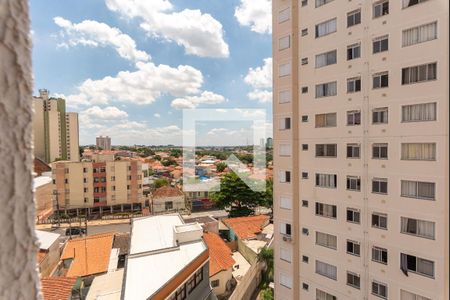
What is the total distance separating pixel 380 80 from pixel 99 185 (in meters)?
25.7

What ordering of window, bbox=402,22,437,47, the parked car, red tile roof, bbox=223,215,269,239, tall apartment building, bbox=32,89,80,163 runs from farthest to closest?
tall apartment building, bbox=32,89,80,163, the parked car, red tile roof, bbox=223,215,269,239, window, bbox=402,22,437,47

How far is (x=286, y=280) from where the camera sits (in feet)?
28.0

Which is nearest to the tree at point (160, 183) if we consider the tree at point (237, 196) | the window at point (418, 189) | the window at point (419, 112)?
the tree at point (237, 196)

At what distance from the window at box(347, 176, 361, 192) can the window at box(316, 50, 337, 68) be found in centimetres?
328

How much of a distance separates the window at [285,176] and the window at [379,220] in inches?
101

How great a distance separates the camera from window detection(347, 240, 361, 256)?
6.92 meters

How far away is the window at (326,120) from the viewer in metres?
7.31

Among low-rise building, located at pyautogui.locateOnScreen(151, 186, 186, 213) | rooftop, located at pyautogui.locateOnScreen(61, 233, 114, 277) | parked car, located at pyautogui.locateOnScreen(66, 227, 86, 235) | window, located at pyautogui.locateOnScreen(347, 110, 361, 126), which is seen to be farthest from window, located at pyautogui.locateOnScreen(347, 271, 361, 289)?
low-rise building, located at pyautogui.locateOnScreen(151, 186, 186, 213)

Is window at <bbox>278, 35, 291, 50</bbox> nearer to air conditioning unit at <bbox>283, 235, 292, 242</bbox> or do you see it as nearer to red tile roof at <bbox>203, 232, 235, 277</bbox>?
air conditioning unit at <bbox>283, 235, 292, 242</bbox>

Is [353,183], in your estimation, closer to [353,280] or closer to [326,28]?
[353,280]

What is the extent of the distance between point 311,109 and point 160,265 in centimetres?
639

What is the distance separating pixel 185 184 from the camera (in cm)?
2684

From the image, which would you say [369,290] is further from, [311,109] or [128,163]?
[128,163]

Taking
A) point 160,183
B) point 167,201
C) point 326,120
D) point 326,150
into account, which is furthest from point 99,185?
point 326,120
